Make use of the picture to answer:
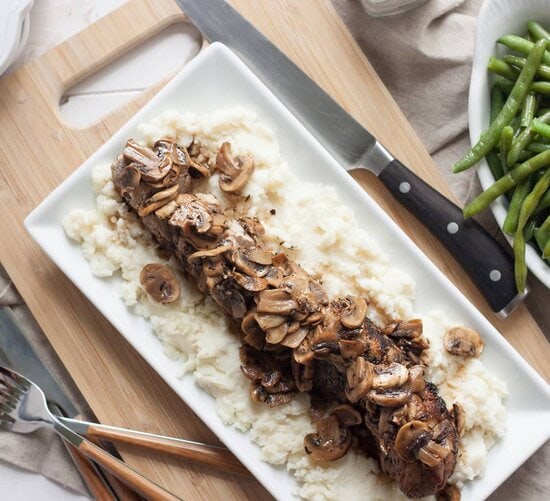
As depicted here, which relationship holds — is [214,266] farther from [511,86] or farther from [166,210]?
[511,86]

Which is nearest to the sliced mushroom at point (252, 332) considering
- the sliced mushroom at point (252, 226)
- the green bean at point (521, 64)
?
the sliced mushroom at point (252, 226)

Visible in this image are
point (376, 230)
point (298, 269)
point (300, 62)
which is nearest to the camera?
point (298, 269)

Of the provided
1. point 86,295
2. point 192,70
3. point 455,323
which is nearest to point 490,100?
point 455,323

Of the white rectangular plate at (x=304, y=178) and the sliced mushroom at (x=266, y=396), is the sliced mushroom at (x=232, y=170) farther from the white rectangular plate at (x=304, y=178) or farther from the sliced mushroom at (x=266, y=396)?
the sliced mushroom at (x=266, y=396)

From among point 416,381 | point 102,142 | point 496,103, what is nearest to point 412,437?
point 416,381

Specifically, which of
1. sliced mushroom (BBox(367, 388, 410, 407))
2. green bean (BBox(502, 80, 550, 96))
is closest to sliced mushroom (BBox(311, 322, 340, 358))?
sliced mushroom (BBox(367, 388, 410, 407))

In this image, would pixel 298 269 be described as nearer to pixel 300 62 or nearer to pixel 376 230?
pixel 376 230

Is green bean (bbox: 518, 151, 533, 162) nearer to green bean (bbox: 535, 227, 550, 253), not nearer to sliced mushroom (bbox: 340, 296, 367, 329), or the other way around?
green bean (bbox: 535, 227, 550, 253)
